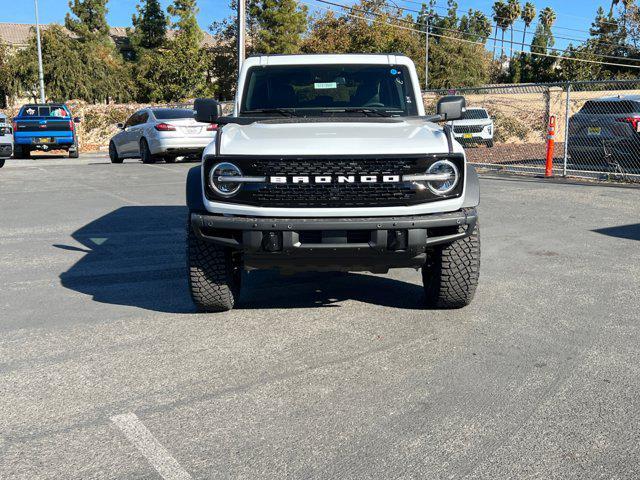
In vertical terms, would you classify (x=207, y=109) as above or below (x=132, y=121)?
above

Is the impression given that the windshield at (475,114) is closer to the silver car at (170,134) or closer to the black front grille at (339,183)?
the silver car at (170,134)

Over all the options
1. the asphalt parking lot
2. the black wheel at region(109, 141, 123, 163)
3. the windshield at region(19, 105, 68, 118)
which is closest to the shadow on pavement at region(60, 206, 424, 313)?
the asphalt parking lot

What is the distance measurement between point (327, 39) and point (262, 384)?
51.7 metres

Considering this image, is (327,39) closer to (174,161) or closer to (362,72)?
(174,161)

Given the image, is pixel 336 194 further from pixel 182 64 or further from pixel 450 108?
pixel 182 64

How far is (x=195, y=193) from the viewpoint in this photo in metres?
4.85

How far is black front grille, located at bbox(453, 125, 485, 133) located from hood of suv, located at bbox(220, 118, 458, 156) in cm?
1899

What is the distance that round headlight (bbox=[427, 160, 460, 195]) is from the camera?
4641 mm

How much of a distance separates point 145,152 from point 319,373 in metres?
15.8

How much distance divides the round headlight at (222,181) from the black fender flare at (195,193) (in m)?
0.16

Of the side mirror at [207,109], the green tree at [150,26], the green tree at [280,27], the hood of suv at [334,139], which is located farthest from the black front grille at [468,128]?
the green tree at [150,26]

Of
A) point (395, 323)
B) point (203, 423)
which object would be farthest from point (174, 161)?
point (203, 423)

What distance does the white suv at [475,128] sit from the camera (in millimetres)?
23797

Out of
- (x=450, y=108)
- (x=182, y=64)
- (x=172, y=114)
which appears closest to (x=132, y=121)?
(x=172, y=114)
